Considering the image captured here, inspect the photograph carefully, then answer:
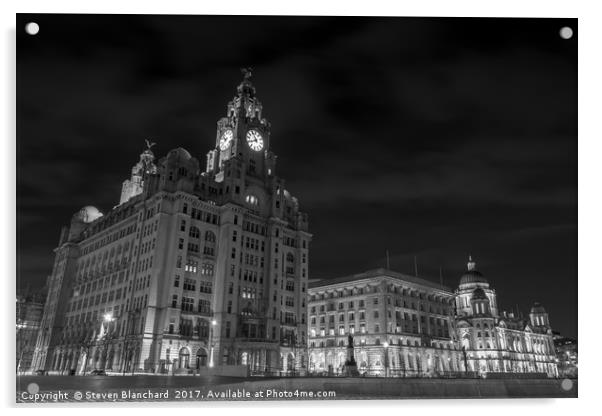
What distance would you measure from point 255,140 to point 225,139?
19.0 ft

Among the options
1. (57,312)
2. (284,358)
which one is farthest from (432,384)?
(57,312)

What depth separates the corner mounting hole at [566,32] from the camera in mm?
23766

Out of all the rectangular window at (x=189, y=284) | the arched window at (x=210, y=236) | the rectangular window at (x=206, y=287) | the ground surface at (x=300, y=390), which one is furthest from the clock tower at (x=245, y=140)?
the ground surface at (x=300, y=390)

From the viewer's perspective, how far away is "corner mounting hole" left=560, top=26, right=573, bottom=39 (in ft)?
78.0

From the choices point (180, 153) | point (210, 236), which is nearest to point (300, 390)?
point (210, 236)

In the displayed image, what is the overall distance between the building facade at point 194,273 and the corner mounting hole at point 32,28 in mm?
45450

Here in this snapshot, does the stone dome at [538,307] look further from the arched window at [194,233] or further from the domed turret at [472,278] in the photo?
the arched window at [194,233]

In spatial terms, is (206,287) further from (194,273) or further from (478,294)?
(478,294)

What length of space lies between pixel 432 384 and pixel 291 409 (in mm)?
7144

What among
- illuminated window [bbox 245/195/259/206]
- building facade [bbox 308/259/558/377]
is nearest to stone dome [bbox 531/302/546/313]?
building facade [bbox 308/259/558/377]

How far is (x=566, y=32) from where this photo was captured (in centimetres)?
2378

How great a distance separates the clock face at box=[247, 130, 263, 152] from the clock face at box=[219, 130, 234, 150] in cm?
344

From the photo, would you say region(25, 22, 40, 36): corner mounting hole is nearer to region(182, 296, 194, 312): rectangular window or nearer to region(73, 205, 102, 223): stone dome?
region(182, 296, 194, 312): rectangular window

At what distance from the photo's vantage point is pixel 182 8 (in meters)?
23.3
